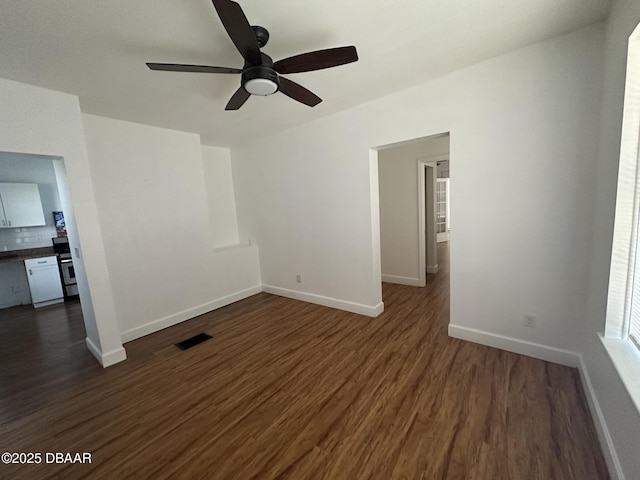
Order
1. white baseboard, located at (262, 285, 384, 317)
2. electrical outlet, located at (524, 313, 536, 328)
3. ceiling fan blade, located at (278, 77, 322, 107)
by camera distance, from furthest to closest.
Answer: white baseboard, located at (262, 285, 384, 317) → electrical outlet, located at (524, 313, 536, 328) → ceiling fan blade, located at (278, 77, 322, 107)

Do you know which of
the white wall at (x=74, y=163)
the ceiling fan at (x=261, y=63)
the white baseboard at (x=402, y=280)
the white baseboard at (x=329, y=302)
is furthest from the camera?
the white baseboard at (x=402, y=280)

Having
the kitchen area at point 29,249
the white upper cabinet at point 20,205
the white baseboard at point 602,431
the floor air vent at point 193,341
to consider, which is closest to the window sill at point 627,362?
the white baseboard at point 602,431

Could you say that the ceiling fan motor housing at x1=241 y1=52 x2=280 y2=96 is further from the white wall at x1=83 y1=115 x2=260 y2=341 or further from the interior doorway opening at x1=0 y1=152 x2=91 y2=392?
the white wall at x1=83 y1=115 x2=260 y2=341

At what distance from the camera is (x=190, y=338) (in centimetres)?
302

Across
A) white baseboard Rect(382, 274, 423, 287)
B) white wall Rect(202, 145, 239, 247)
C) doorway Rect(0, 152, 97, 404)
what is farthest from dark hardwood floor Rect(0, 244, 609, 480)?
white wall Rect(202, 145, 239, 247)

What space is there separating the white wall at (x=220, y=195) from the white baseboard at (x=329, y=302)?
4.04ft

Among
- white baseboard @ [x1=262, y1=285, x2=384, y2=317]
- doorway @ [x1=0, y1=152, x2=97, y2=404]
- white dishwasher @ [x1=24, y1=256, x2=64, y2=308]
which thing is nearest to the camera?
doorway @ [x1=0, y1=152, x2=97, y2=404]

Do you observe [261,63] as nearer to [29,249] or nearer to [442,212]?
[29,249]

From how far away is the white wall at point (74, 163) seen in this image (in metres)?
2.03

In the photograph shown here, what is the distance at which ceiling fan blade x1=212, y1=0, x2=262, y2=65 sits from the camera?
3.65ft

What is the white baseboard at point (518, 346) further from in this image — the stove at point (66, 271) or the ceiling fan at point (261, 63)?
the stove at point (66, 271)

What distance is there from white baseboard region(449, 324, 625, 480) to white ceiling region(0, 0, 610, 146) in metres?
2.53

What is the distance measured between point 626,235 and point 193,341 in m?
3.80

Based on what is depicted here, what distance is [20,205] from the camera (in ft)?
15.8
